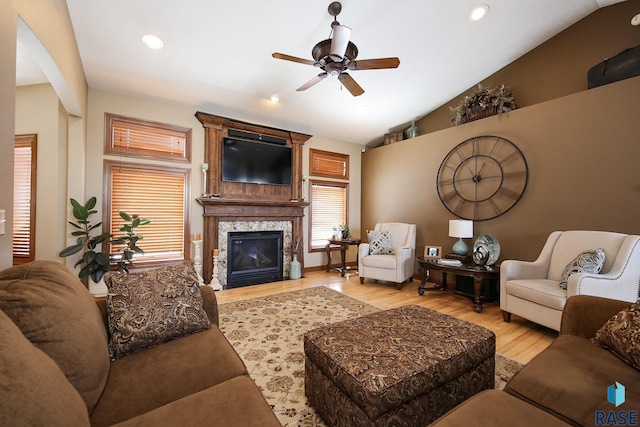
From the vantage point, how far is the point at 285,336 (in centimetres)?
247

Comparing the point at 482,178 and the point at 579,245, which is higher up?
the point at 482,178

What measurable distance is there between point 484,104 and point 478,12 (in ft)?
4.24

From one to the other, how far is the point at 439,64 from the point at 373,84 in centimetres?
92

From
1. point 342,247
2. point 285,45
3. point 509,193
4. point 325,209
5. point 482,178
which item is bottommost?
point 342,247

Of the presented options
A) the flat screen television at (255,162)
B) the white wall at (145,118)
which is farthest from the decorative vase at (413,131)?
the flat screen television at (255,162)

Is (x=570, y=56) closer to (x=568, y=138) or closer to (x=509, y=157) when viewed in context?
(x=568, y=138)

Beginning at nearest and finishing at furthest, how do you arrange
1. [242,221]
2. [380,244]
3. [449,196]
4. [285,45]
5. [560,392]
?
[560,392] < [285,45] < [449,196] < [242,221] < [380,244]

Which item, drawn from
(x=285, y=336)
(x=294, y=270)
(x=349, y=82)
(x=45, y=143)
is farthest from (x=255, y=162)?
(x=285, y=336)

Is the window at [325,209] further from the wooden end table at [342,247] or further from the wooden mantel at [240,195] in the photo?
the wooden mantel at [240,195]

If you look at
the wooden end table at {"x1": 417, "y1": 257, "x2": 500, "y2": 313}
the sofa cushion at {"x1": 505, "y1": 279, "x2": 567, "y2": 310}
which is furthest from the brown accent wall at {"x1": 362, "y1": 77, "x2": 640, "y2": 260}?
the sofa cushion at {"x1": 505, "y1": 279, "x2": 567, "y2": 310}

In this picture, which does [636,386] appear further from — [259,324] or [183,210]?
[183,210]

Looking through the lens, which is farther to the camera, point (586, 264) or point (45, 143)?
point (45, 143)

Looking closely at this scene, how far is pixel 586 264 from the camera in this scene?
243 centimetres

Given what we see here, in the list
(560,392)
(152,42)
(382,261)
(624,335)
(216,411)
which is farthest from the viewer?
(382,261)
